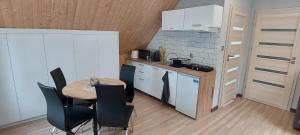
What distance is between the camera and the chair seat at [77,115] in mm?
2039

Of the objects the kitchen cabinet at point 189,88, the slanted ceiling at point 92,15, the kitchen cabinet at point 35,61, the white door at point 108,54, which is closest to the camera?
the slanted ceiling at point 92,15

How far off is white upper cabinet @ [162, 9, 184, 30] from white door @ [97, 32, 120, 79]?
42.5 inches

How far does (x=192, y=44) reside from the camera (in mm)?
3627

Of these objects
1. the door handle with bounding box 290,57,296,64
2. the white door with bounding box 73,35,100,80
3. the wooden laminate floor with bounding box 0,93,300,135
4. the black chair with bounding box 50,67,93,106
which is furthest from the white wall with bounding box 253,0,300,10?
the black chair with bounding box 50,67,93,106

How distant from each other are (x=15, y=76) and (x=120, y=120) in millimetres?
1822

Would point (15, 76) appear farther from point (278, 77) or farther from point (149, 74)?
point (278, 77)

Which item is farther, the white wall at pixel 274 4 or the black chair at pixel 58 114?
the white wall at pixel 274 4

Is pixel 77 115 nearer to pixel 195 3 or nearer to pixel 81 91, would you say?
pixel 81 91

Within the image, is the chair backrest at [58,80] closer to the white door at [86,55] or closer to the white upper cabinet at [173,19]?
the white door at [86,55]

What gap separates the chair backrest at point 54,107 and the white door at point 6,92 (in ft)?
3.54

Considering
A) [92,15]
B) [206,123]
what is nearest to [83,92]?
[92,15]

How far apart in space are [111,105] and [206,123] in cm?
176

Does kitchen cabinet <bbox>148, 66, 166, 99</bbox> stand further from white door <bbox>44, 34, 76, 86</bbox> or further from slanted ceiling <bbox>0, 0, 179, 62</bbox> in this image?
white door <bbox>44, 34, 76, 86</bbox>

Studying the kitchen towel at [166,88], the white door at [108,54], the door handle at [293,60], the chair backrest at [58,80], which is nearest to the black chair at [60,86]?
the chair backrest at [58,80]
